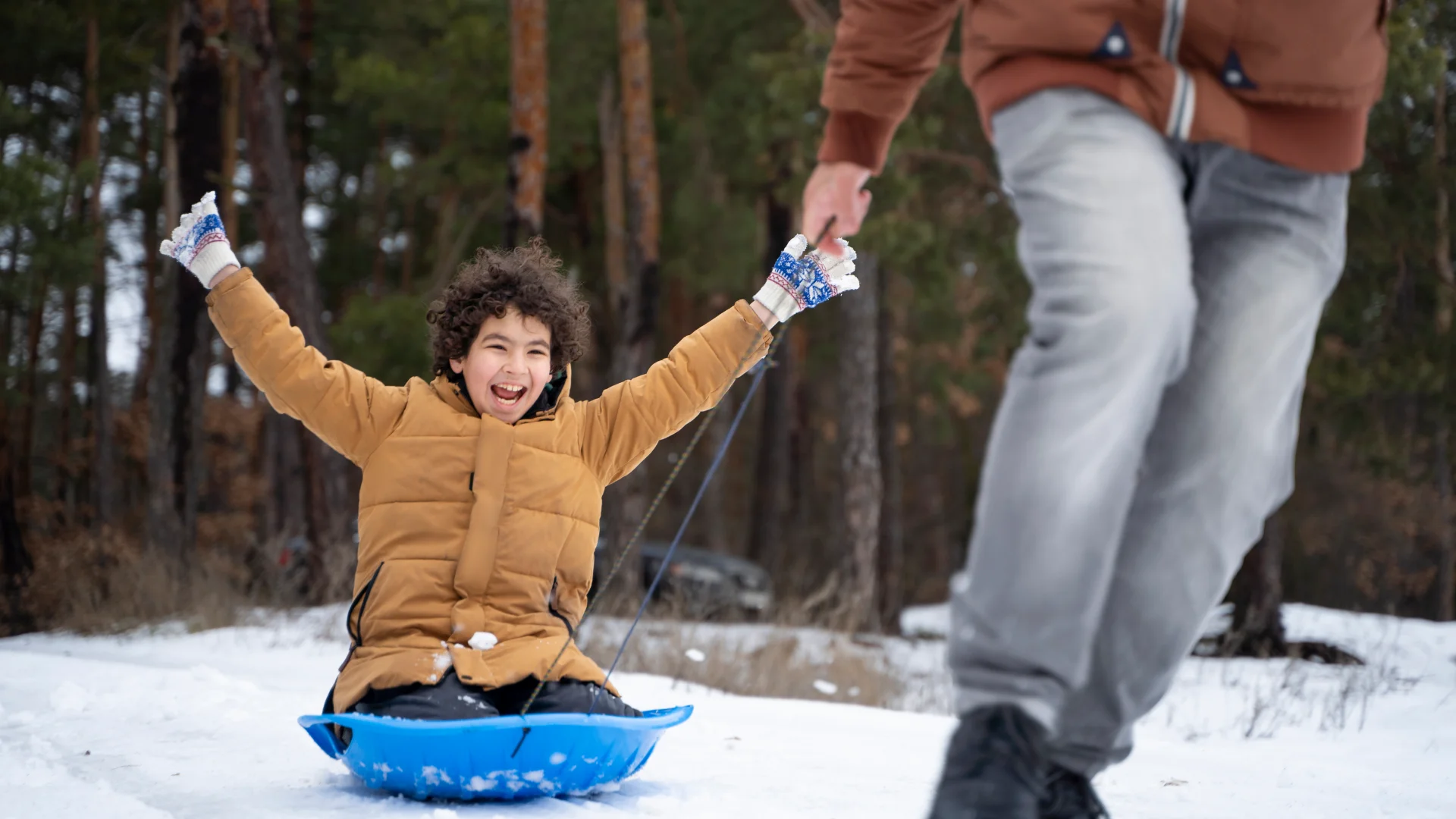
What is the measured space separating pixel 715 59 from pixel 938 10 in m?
13.9

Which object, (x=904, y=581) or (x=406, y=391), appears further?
(x=904, y=581)

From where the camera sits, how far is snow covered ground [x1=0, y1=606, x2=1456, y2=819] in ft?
7.99

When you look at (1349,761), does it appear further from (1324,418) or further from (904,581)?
(904,581)

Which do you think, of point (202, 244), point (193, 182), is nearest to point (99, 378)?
Answer: point (193, 182)

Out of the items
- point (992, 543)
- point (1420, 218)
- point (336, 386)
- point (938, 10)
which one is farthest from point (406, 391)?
point (1420, 218)

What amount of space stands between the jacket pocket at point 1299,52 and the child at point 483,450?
1.03m

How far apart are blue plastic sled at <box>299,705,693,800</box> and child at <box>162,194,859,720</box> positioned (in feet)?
0.33

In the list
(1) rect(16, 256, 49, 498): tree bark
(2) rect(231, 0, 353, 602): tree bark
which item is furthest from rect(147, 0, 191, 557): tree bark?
(1) rect(16, 256, 49, 498): tree bark

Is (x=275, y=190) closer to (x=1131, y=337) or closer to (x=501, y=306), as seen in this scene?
(x=501, y=306)

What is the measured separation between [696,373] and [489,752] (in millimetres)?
981

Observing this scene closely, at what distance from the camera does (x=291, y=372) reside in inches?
109

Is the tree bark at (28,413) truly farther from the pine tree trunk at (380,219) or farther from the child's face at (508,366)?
the child's face at (508,366)

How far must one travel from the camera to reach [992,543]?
147 centimetres

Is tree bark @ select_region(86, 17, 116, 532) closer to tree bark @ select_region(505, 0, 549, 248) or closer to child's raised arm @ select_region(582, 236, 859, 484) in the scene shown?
tree bark @ select_region(505, 0, 549, 248)
